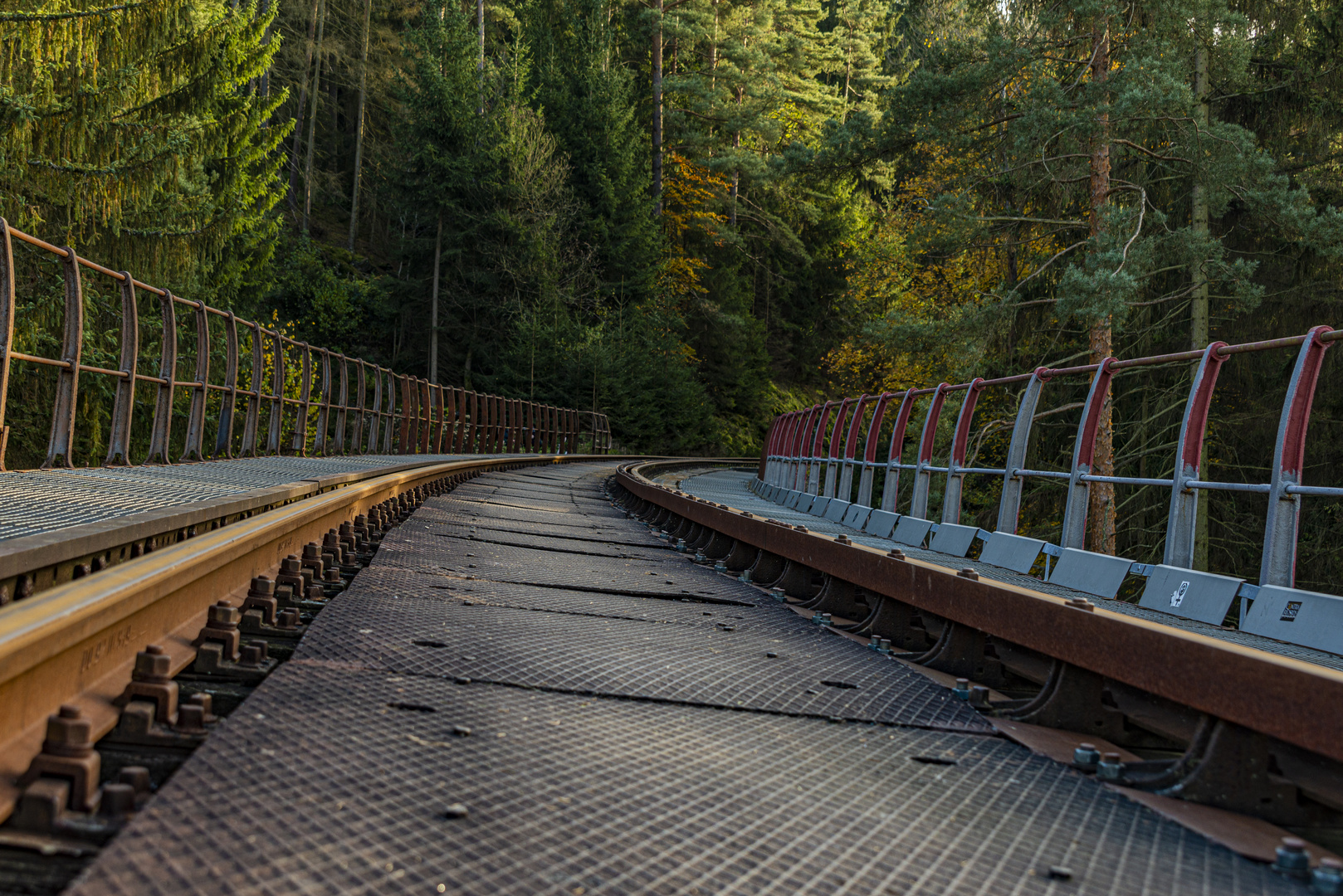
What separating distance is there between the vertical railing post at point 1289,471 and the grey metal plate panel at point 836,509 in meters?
6.24

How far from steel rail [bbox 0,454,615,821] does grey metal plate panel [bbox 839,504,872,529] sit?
20.9 ft

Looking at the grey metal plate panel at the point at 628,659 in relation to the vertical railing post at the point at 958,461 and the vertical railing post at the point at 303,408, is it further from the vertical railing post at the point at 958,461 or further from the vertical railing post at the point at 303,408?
the vertical railing post at the point at 303,408

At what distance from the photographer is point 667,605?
5504mm

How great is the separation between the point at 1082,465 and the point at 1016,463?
0.85 metres

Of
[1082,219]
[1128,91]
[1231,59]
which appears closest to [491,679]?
[1128,91]

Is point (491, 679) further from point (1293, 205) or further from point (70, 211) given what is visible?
point (1293, 205)

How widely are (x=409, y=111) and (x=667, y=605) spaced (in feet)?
149

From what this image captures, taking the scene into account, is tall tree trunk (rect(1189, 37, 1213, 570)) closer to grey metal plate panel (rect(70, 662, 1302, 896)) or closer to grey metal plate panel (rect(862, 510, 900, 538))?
grey metal plate panel (rect(862, 510, 900, 538))

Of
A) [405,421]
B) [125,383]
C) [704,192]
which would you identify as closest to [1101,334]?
[405,421]

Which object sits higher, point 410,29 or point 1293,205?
point 410,29

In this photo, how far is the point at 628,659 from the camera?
12.7 ft

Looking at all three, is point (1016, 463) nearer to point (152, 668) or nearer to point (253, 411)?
point (152, 668)

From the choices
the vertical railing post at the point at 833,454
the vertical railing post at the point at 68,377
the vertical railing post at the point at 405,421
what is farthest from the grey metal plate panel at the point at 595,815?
the vertical railing post at the point at 405,421

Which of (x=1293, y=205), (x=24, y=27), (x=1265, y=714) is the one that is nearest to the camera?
(x=1265, y=714)
